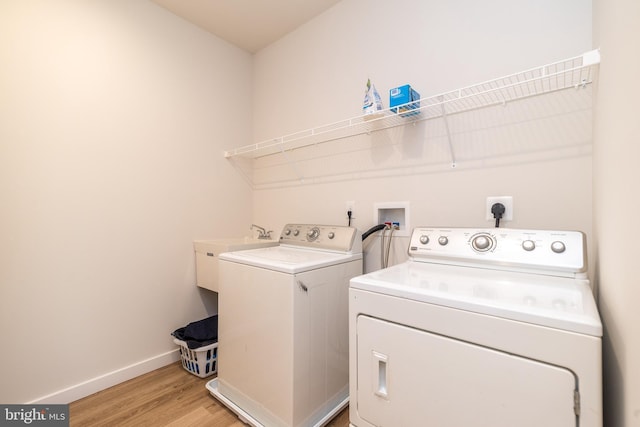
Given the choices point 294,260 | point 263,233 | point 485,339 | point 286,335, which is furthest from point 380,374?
point 263,233

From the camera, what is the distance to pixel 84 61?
1710mm

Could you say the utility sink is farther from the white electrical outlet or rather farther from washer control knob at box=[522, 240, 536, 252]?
washer control knob at box=[522, 240, 536, 252]

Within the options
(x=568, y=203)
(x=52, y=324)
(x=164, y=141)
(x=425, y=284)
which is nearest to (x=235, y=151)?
(x=164, y=141)

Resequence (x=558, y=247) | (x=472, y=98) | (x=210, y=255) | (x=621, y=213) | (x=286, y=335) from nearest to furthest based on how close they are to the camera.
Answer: (x=621, y=213)
(x=558, y=247)
(x=286, y=335)
(x=472, y=98)
(x=210, y=255)

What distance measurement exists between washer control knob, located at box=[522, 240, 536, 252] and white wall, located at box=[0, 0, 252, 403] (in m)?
2.06

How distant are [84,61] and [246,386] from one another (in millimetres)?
2080

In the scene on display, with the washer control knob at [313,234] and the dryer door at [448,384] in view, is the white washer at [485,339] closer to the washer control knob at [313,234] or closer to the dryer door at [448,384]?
the dryer door at [448,384]

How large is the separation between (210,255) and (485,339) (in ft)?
5.89

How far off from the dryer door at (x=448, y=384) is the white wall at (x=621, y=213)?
0.13 m

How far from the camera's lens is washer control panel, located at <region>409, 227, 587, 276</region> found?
101 cm

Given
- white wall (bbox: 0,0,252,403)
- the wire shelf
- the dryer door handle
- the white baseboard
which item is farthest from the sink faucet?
the dryer door handle

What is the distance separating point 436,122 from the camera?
159 centimetres

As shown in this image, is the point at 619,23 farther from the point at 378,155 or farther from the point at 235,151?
the point at 235,151

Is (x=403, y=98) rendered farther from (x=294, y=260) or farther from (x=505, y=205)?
(x=294, y=260)
